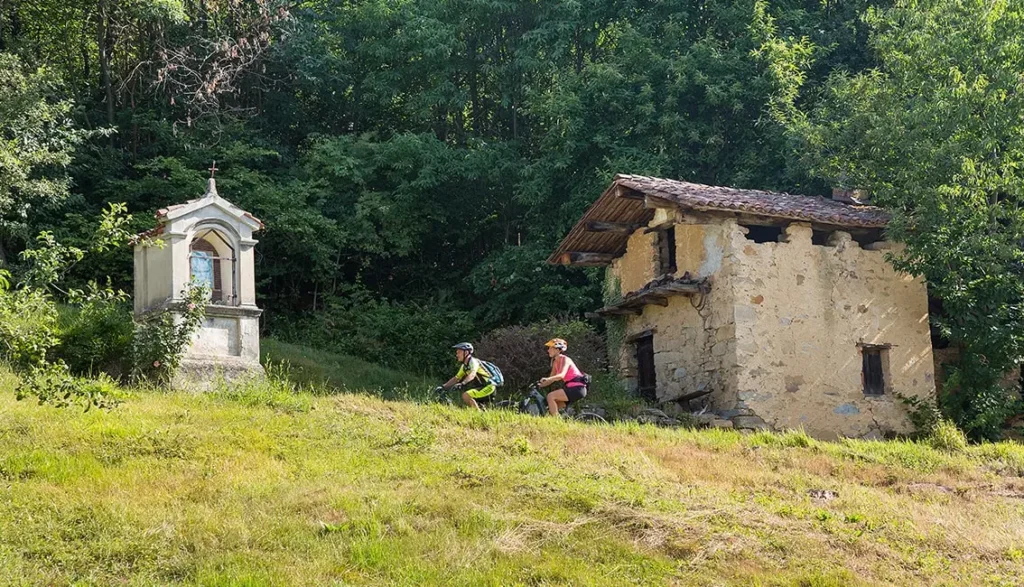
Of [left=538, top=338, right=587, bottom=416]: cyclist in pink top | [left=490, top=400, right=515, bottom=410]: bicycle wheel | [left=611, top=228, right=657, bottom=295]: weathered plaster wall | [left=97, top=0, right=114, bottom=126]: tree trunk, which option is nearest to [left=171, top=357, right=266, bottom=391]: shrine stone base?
[left=490, top=400, right=515, bottom=410]: bicycle wheel

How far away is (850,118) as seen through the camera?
66.8 ft

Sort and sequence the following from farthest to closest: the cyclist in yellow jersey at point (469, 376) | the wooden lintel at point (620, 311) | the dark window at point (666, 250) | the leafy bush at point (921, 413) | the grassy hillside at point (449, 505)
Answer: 1. the wooden lintel at point (620, 311)
2. the dark window at point (666, 250)
3. the leafy bush at point (921, 413)
4. the cyclist in yellow jersey at point (469, 376)
5. the grassy hillside at point (449, 505)

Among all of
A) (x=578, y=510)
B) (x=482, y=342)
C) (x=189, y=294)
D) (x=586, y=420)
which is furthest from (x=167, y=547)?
(x=482, y=342)

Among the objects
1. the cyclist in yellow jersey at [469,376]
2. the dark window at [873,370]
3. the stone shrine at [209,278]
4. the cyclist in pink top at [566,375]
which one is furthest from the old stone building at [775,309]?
the stone shrine at [209,278]

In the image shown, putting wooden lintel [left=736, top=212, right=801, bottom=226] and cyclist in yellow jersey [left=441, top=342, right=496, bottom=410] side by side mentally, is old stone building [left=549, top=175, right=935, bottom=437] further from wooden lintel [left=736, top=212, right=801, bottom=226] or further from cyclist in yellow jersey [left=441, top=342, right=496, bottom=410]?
cyclist in yellow jersey [left=441, top=342, right=496, bottom=410]

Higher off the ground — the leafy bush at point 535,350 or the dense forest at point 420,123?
the dense forest at point 420,123

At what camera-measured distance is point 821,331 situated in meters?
18.1

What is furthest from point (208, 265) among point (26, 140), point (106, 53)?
point (106, 53)

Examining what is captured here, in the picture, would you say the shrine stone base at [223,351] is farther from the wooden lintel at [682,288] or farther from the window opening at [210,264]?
the wooden lintel at [682,288]

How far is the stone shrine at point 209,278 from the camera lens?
635 inches

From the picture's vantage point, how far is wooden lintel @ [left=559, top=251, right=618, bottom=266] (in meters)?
21.3

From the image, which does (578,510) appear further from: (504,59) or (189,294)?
(504,59)

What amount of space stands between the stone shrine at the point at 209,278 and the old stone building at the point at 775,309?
6.60m

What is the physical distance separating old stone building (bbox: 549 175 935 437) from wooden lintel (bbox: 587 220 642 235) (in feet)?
1.34
